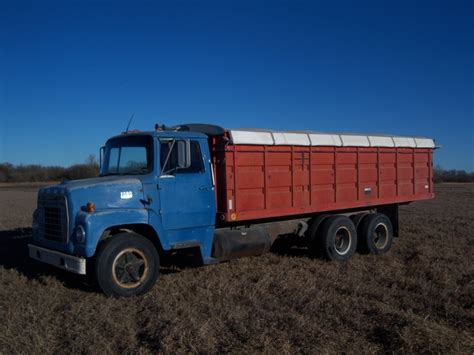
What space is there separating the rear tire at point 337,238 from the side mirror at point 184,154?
385 cm

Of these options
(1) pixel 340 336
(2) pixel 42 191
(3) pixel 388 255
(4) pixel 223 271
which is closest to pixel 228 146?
(4) pixel 223 271

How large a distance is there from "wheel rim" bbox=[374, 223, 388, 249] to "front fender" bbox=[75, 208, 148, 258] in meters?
6.53

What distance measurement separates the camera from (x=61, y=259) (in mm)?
7617

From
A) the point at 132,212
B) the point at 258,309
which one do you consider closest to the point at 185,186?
the point at 132,212

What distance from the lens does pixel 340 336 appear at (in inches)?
222

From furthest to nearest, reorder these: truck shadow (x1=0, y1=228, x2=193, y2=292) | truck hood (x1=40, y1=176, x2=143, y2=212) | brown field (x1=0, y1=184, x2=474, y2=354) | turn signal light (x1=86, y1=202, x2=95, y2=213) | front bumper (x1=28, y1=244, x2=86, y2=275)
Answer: truck shadow (x1=0, y1=228, x2=193, y2=292), truck hood (x1=40, y1=176, x2=143, y2=212), turn signal light (x1=86, y1=202, x2=95, y2=213), front bumper (x1=28, y1=244, x2=86, y2=275), brown field (x1=0, y1=184, x2=474, y2=354)

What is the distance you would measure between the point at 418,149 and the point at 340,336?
857 cm

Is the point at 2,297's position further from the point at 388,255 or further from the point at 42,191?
the point at 388,255

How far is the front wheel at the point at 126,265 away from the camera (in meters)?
7.43

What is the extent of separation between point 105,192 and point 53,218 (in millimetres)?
1051

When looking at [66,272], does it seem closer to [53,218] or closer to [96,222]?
[53,218]

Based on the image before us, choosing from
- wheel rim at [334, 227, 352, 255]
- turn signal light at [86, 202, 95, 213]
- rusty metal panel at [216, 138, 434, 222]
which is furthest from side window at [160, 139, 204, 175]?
wheel rim at [334, 227, 352, 255]

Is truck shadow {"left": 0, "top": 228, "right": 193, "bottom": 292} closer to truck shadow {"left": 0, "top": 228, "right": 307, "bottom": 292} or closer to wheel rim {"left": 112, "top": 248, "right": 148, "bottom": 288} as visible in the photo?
truck shadow {"left": 0, "top": 228, "right": 307, "bottom": 292}

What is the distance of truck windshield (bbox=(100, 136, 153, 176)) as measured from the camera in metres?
8.28
